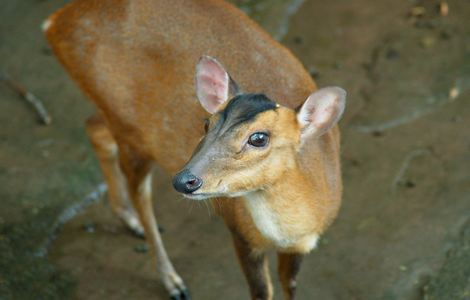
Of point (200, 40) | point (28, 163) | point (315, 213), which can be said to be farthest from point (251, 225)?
point (28, 163)

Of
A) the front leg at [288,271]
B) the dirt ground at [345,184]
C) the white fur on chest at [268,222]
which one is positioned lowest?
the dirt ground at [345,184]

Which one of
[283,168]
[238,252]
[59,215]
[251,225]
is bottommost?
[59,215]

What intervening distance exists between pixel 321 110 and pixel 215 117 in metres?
0.46

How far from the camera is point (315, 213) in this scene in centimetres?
418

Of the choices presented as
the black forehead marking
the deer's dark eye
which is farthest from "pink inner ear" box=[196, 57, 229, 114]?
the deer's dark eye

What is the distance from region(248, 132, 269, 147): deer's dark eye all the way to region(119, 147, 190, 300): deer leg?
57.4 inches

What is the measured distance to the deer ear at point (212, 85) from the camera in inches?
158

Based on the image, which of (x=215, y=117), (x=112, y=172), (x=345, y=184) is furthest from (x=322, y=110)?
(x=112, y=172)

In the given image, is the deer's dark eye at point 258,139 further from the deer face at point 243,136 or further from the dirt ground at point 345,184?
the dirt ground at point 345,184

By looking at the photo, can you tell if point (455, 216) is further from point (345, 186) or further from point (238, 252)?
point (238, 252)

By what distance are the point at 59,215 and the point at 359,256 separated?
1902 mm

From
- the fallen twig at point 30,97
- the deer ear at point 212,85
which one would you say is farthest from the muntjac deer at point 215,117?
the fallen twig at point 30,97

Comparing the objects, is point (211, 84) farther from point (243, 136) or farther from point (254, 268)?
point (254, 268)

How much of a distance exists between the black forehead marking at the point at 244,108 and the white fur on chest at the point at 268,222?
14.8 inches
